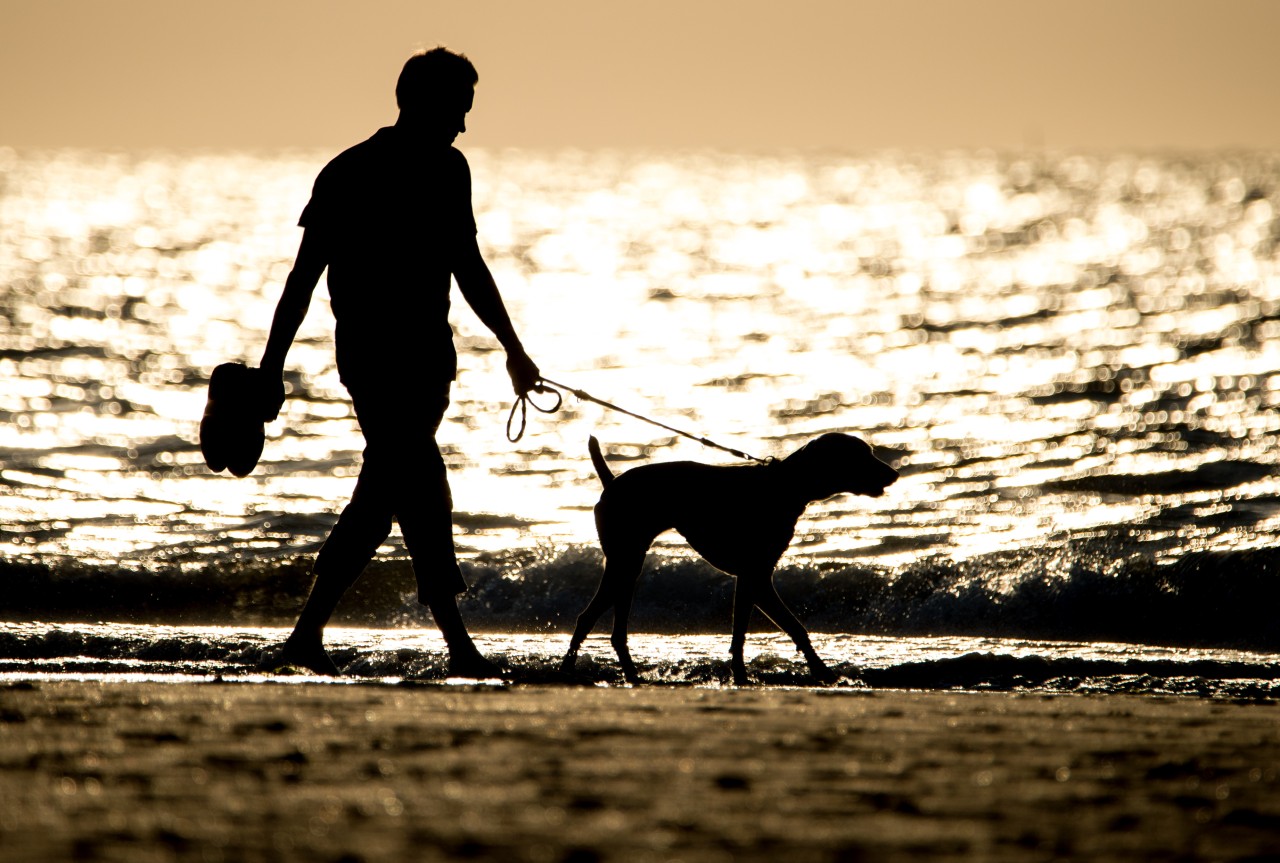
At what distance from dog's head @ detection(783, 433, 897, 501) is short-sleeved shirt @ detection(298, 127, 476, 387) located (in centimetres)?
A: 199

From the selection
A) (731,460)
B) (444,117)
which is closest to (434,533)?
(444,117)

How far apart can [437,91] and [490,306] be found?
33.0 inches

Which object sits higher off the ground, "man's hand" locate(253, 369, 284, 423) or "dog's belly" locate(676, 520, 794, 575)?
"man's hand" locate(253, 369, 284, 423)

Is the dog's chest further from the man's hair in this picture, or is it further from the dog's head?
the man's hair

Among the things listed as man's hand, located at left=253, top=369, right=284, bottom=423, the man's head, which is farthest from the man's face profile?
man's hand, located at left=253, top=369, right=284, bottom=423

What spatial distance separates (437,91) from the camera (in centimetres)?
615

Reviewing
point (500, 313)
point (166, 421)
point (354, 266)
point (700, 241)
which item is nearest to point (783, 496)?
point (500, 313)

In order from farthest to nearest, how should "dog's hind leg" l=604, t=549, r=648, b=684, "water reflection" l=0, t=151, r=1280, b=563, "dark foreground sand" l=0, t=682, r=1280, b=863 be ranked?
"water reflection" l=0, t=151, r=1280, b=563 < "dog's hind leg" l=604, t=549, r=648, b=684 < "dark foreground sand" l=0, t=682, r=1280, b=863

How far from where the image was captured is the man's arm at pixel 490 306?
6273 millimetres

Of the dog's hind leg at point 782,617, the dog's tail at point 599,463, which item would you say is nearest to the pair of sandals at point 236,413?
the dog's tail at point 599,463

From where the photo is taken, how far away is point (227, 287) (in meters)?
47.0

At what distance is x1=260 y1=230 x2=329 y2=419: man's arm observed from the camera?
6109mm

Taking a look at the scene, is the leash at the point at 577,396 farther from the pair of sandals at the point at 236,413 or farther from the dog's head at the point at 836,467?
the pair of sandals at the point at 236,413

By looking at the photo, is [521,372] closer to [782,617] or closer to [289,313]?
[289,313]
